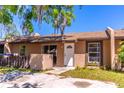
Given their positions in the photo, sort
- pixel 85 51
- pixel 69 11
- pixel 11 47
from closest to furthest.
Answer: pixel 85 51 < pixel 69 11 < pixel 11 47

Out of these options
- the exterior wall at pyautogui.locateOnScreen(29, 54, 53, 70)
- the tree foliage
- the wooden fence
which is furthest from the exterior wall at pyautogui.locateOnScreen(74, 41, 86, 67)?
the wooden fence

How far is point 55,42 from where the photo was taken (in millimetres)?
20250

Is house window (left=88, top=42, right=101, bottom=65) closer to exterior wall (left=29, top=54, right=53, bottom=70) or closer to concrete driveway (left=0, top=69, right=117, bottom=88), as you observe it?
exterior wall (left=29, top=54, right=53, bottom=70)

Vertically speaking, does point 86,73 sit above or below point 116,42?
below

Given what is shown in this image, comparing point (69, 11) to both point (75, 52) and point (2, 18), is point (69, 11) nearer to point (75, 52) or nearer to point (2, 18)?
point (75, 52)

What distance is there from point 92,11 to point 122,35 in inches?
306

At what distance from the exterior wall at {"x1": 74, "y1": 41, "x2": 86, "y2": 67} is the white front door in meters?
0.44

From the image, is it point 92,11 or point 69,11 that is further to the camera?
point 92,11

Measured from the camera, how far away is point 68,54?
19.7 m

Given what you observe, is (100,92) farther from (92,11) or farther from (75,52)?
(92,11)

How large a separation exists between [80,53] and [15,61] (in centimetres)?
578
